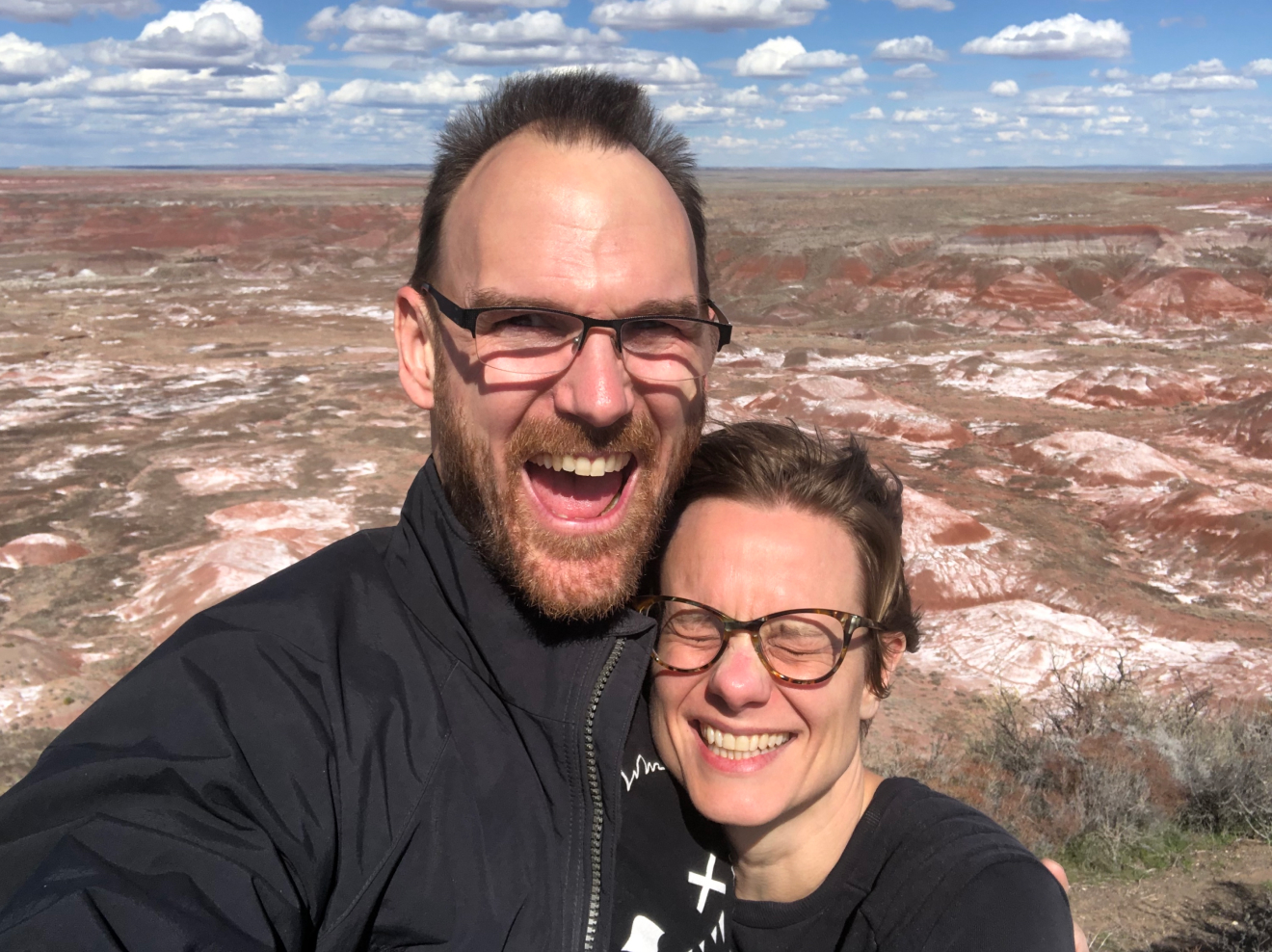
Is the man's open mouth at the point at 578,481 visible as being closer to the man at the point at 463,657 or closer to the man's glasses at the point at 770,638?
the man at the point at 463,657

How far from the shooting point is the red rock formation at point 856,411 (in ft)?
66.5

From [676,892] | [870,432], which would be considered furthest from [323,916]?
[870,432]

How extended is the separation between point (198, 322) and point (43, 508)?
19.5 m

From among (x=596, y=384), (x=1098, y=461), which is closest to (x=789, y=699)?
(x=596, y=384)

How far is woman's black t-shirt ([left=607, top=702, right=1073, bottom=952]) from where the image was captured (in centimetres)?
182

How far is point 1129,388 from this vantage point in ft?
76.1

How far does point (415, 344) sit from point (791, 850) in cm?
142

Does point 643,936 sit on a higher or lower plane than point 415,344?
lower

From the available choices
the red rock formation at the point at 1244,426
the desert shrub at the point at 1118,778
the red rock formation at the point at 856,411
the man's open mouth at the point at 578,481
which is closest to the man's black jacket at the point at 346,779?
the man's open mouth at the point at 578,481

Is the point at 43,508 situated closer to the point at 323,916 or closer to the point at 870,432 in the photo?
the point at 870,432

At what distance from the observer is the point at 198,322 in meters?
33.8

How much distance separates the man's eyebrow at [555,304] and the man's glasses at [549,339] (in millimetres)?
13

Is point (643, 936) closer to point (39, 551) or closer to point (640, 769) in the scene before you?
point (640, 769)

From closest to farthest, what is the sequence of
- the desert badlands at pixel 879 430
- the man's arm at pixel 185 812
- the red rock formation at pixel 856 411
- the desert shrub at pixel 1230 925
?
the man's arm at pixel 185 812
the desert shrub at pixel 1230 925
the desert badlands at pixel 879 430
the red rock formation at pixel 856 411
